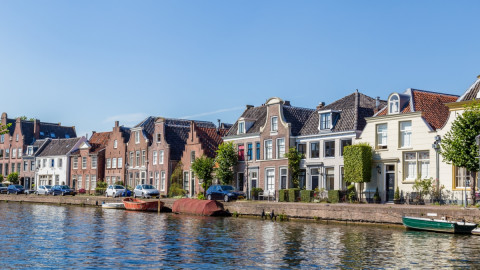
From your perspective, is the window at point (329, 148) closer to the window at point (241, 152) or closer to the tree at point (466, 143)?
the window at point (241, 152)

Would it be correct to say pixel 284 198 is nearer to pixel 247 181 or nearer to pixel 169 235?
pixel 247 181

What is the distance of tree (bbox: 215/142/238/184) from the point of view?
64.9 metres

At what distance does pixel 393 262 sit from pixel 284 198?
3136cm

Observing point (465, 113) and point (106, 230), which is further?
point (465, 113)

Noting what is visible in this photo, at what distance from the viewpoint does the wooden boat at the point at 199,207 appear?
169 feet

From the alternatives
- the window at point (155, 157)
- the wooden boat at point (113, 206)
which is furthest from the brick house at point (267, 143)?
the window at point (155, 157)

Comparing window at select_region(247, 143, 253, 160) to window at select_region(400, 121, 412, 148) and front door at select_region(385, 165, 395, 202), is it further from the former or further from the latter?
window at select_region(400, 121, 412, 148)

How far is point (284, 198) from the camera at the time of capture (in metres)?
56.2

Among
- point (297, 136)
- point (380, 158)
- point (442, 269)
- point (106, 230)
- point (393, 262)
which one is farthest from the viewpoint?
point (297, 136)

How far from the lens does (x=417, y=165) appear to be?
47.7 m

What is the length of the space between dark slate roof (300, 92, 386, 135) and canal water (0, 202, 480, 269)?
14948mm

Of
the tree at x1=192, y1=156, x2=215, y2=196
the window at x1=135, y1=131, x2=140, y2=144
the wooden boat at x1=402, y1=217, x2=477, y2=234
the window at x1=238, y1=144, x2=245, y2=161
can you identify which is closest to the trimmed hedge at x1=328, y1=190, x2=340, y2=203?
the wooden boat at x1=402, y1=217, x2=477, y2=234

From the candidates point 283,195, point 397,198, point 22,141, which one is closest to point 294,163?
point 283,195

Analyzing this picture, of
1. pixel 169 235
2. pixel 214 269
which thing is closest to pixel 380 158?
pixel 169 235
